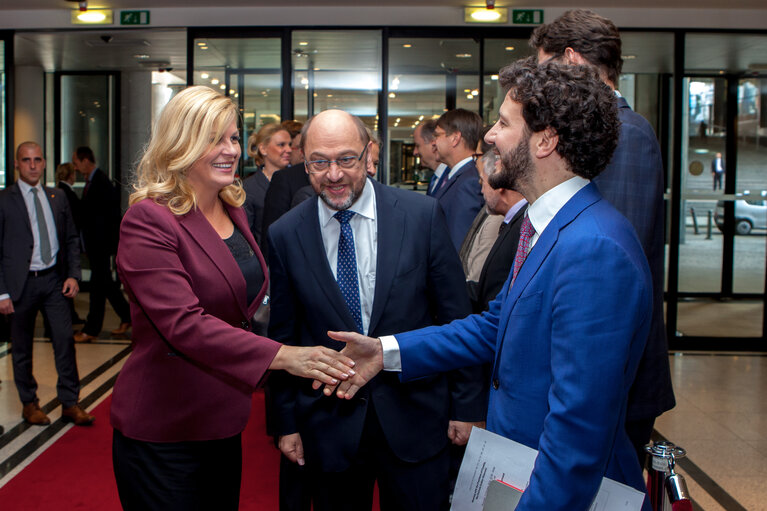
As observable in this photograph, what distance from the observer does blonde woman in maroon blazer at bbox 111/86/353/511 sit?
1.95m

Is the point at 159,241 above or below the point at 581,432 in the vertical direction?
above

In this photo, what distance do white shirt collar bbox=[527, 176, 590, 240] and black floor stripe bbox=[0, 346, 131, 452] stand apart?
13.3 feet

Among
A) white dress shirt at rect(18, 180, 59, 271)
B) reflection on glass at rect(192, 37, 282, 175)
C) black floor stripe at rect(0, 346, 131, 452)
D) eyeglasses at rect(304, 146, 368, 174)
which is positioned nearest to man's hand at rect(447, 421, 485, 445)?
eyeglasses at rect(304, 146, 368, 174)

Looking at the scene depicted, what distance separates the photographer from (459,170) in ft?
14.5

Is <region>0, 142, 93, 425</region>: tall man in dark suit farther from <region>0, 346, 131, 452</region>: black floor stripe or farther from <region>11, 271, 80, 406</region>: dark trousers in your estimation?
<region>0, 346, 131, 452</region>: black floor stripe

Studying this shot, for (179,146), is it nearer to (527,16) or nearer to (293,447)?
(293,447)

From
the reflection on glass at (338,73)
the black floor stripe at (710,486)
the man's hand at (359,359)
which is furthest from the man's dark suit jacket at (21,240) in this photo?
the black floor stripe at (710,486)

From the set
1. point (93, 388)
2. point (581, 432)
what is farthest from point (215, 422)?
point (93, 388)

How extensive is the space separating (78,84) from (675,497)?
11389 millimetres

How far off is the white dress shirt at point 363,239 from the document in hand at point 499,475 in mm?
732

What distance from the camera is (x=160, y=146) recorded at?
2102mm

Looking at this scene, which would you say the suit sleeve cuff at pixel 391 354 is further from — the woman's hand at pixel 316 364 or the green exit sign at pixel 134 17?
the green exit sign at pixel 134 17

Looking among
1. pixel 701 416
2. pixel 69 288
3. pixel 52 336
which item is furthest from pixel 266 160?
pixel 701 416

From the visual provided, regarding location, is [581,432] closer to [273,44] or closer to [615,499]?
[615,499]
